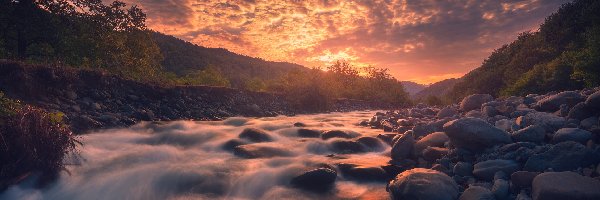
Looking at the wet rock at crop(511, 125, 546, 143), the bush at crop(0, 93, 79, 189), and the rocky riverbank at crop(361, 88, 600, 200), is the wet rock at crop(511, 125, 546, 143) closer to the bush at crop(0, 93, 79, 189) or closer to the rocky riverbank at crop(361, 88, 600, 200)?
the rocky riverbank at crop(361, 88, 600, 200)

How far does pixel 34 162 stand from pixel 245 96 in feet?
56.0

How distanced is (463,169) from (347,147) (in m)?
4.27

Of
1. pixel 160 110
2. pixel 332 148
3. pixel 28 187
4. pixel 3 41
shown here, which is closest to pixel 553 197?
pixel 332 148

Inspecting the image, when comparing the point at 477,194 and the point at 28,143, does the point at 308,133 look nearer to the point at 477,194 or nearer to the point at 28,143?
the point at 477,194

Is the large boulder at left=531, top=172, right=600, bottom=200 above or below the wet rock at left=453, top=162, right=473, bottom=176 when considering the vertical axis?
above

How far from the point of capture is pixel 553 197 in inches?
192

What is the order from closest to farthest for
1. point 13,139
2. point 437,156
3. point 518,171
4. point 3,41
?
point 518,171 < point 13,139 < point 437,156 < point 3,41

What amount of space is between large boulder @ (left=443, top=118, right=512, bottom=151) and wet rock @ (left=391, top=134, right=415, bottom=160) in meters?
1.26

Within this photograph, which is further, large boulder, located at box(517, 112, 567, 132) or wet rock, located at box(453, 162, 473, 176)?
large boulder, located at box(517, 112, 567, 132)

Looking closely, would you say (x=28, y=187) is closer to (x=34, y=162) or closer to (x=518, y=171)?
(x=34, y=162)

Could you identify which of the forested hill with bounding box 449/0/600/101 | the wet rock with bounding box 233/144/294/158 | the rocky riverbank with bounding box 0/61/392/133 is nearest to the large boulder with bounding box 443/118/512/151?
the wet rock with bounding box 233/144/294/158

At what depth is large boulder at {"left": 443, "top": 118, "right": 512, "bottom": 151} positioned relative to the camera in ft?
24.3

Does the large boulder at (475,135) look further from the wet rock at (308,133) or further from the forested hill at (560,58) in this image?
the forested hill at (560,58)

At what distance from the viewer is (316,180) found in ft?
24.6
